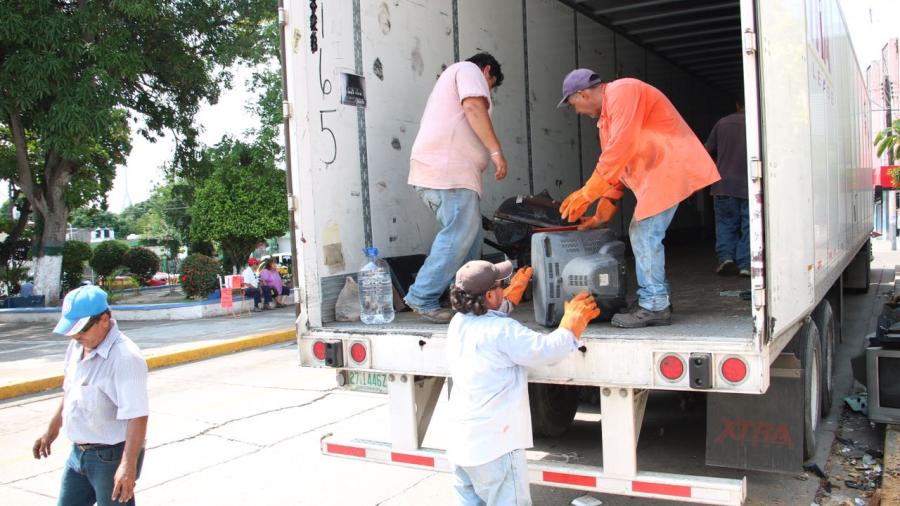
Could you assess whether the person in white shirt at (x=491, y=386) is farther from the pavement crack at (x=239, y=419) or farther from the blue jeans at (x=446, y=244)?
the pavement crack at (x=239, y=419)

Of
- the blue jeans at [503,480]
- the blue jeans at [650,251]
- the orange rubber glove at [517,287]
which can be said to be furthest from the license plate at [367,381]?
the blue jeans at [650,251]

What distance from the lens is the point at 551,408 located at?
5.11 metres

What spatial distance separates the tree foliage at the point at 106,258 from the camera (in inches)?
1003

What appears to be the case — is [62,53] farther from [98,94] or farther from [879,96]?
[879,96]

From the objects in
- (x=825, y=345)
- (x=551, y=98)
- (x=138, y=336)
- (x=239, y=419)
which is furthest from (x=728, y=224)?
(x=138, y=336)

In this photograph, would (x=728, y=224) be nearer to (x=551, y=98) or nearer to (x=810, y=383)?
(x=551, y=98)

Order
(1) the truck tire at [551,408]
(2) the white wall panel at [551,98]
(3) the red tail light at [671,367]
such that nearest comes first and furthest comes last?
(3) the red tail light at [671,367]
(1) the truck tire at [551,408]
(2) the white wall panel at [551,98]

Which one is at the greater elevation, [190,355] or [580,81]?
[580,81]

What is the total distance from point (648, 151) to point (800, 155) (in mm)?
733

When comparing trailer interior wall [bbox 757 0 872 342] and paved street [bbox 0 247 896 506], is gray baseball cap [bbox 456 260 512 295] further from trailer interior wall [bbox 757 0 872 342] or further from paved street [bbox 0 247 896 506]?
paved street [bbox 0 247 896 506]

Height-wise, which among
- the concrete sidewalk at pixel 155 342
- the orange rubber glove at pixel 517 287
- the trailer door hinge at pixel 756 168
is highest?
the trailer door hinge at pixel 756 168

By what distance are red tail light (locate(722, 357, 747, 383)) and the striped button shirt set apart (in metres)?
2.38

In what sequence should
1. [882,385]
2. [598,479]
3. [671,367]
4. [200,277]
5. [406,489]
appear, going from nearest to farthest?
[671,367] → [598,479] → [406,489] → [882,385] → [200,277]

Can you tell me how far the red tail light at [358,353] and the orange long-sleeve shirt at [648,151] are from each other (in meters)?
1.51
